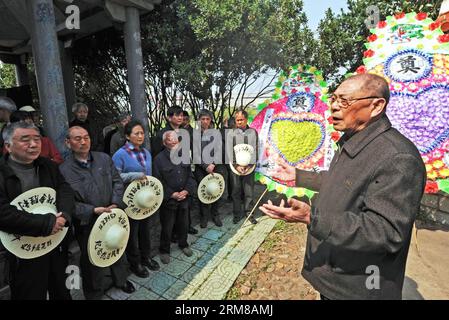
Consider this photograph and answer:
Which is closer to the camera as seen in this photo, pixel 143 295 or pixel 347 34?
pixel 143 295

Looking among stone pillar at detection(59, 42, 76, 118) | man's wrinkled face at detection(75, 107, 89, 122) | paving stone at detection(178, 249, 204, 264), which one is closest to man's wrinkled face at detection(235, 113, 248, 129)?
paving stone at detection(178, 249, 204, 264)

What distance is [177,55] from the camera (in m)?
5.69

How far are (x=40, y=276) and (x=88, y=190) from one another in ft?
2.70

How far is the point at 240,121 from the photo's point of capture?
4.57 m

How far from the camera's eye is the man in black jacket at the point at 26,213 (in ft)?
6.61

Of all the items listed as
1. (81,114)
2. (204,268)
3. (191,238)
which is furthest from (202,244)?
(81,114)

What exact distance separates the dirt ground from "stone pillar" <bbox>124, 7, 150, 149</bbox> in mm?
2723

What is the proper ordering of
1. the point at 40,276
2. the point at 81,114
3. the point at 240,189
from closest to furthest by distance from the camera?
the point at 40,276, the point at 81,114, the point at 240,189

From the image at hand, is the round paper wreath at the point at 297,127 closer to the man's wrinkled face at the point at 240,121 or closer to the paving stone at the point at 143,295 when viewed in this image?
the man's wrinkled face at the point at 240,121

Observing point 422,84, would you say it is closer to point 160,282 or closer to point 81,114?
point 160,282

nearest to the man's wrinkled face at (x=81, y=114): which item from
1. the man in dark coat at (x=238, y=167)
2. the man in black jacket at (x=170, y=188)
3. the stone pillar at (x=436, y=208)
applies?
the man in black jacket at (x=170, y=188)

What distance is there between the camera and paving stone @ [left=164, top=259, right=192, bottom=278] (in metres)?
3.32

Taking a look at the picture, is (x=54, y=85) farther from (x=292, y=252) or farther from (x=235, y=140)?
(x=292, y=252)
